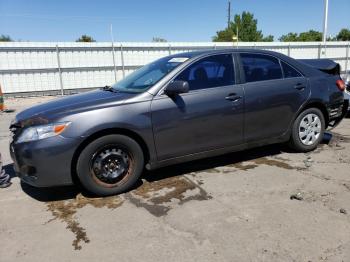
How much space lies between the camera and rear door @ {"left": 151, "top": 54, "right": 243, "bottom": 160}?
13.9 feet

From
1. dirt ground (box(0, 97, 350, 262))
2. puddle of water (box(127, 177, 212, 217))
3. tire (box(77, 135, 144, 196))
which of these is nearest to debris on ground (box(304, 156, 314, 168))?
dirt ground (box(0, 97, 350, 262))

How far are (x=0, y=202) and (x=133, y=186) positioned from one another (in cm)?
157

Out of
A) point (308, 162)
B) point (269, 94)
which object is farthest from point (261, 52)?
point (308, 162)

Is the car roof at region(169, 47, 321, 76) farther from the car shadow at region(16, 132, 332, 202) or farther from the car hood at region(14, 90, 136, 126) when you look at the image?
the car shadow at region(16, 132, 332, 202)

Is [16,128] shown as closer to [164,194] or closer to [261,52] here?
[164,194]

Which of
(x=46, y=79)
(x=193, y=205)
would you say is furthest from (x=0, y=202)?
(x=46, y=79)

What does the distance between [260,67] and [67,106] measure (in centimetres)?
272

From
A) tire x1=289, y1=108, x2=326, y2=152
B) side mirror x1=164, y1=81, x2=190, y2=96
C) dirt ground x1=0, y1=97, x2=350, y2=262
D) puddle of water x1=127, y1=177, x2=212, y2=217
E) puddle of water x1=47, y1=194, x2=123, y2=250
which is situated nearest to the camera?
dirt ground x1=0, y1=97, x2=350, y2=262

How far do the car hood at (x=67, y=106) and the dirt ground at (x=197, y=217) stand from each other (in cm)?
97

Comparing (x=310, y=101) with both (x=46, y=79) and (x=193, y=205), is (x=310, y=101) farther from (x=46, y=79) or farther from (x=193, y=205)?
(x=46, y=79)

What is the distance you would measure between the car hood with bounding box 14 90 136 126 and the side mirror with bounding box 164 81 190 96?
43 cm

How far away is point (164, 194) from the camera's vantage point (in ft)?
13.6

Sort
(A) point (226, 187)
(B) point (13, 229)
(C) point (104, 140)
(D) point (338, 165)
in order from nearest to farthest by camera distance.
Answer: (B) point (13, 229) → (C) point (104, 140) → (A) point (226, 187) → (D) point (338, 165)

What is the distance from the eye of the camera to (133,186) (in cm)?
440
